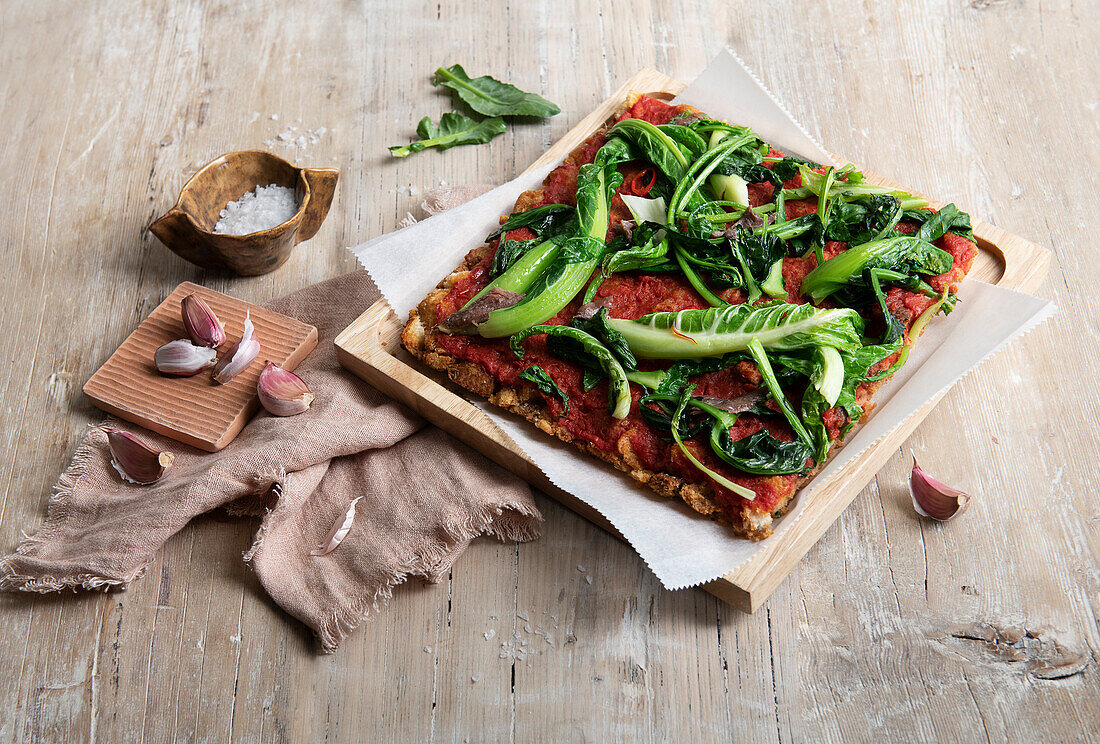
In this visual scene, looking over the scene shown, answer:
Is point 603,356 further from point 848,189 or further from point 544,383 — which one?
point 848,189

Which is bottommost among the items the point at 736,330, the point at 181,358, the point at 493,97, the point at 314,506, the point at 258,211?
the point at 314,506

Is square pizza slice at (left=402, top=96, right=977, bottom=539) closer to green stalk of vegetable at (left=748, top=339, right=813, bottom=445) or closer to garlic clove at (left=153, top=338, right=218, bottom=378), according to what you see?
green stalk of vegetable at (left=748, top=339, right=813, bottom=445)

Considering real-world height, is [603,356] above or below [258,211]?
above

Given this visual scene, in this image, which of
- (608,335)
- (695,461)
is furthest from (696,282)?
(695,461)

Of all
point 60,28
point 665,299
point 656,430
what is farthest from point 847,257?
point 60,28

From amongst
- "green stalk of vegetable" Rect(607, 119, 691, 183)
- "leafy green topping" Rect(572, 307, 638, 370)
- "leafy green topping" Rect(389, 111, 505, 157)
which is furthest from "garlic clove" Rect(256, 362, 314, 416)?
"green stalk of vegetable" Rect(607, 119, 691, 183)

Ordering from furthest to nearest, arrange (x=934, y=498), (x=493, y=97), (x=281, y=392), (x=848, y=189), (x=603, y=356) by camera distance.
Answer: (x=493, y=97) < (x=848, y=189) < (x=281, y=392) < (x=934, y=498) < (x=603, y=356)

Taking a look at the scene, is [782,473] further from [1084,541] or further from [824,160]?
[824,160]
